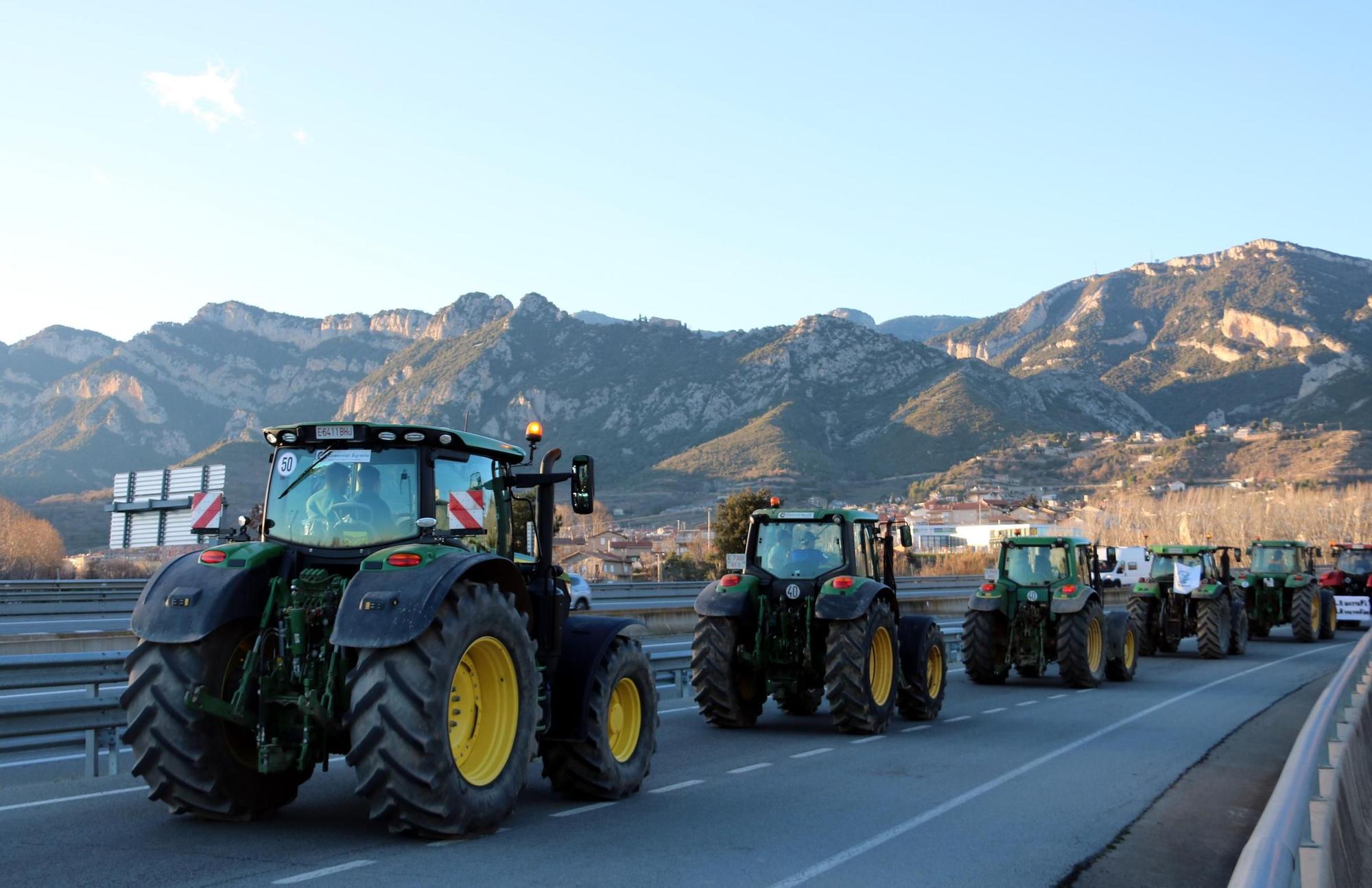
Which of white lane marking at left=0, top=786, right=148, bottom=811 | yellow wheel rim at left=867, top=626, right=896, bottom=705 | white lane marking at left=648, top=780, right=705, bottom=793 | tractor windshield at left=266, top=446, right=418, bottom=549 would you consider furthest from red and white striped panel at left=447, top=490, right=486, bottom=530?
yellow wheel rim at left=867, top=626, right=896, bottom=705

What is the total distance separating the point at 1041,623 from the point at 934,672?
519 cm

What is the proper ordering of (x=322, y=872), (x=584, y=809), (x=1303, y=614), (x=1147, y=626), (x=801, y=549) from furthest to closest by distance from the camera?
(x=1303, y=614)
(x=1147, y=626)
(x=801, y=549)
(x=584, y=809)
(x=322, y=872)

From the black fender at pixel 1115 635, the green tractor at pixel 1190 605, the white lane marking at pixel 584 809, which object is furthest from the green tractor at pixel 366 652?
the green tractor at pixel 1190 605

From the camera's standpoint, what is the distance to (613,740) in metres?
9.62

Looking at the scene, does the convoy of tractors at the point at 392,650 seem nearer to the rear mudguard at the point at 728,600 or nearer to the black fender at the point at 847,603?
the black fender at the point at 847,603

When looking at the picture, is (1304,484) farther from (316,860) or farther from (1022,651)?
(316,860)

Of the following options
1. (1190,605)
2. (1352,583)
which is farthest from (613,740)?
(1352,583)

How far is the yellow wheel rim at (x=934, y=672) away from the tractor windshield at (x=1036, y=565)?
5181mm

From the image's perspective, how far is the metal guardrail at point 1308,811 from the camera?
3807 millimetres

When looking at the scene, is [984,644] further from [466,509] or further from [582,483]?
[466,509]

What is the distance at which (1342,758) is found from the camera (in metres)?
7.25

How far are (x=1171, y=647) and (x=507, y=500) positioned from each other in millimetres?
21518

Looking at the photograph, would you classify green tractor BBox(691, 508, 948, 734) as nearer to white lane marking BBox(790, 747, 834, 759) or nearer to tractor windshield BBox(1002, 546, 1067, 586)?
white lane marking BBox(790, 747, 834, 759)

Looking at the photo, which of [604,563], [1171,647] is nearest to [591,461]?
[1171,647]
